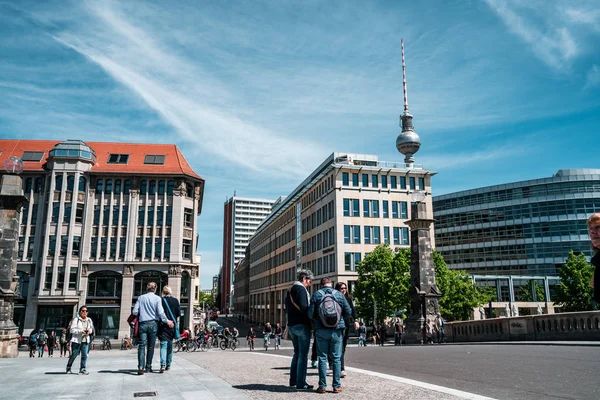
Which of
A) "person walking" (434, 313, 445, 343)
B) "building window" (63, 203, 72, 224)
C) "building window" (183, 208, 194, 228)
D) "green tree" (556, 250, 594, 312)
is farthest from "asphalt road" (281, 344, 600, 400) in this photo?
"building window" (63, 203, 72, 224)

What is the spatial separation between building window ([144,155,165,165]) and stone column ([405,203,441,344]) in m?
34.8

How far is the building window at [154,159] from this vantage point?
54.0m

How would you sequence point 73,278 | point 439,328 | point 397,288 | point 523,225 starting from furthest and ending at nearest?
point 523,225
point 73,278
point 397,288
point 439,328

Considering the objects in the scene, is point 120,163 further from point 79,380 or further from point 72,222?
point 79,380

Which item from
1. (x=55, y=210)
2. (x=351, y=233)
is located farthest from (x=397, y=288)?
(x=55, y=210)

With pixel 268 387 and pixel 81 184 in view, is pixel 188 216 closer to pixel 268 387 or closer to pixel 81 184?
pixel 81 184

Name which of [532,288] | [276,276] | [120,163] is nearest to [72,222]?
[120,163]

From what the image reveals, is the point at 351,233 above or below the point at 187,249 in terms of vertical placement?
above

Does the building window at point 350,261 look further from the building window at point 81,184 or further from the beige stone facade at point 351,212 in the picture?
the building window at point 81,184

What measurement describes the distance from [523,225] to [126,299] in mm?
64863

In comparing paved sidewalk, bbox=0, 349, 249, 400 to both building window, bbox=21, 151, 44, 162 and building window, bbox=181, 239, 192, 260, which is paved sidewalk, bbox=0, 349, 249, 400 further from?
building window, bbox=21, 151, 44, 162

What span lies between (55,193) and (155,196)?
9952mm

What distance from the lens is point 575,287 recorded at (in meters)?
50.2

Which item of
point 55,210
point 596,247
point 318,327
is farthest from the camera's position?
point 55,210
